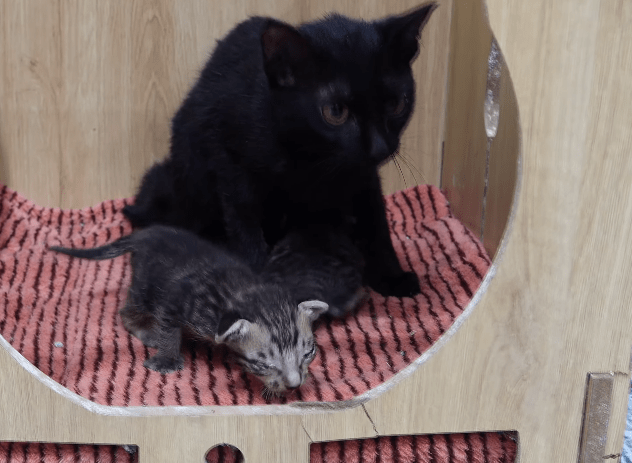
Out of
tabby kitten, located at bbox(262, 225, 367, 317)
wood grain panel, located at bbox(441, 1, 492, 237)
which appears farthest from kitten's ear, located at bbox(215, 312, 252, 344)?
wood grain panel, located at bbox(441, 1, 492, 237)

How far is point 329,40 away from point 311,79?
90mm

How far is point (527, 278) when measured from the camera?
3.64ft

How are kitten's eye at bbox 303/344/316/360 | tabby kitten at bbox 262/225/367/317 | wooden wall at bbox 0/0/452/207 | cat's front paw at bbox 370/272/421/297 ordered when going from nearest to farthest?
1. kitten's eye at bbox 303/344/316/360
2. tabby kitten at bbox 262/225/367/317
3. cat's front paw at bbox 370/272/421/297
4. wooden wall at bbox 0/0/452/207

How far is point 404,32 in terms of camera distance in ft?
4.72

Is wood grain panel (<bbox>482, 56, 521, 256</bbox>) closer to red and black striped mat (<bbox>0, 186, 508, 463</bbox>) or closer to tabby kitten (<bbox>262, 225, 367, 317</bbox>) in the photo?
red and black striped mat (<bbox>0, 186, 508, 463</bbox>)

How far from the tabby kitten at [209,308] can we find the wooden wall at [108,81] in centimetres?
54

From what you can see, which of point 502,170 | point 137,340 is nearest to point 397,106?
point 502,170

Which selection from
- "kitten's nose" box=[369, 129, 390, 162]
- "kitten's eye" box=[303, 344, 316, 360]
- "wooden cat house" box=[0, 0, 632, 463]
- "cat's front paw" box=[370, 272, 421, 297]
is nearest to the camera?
"wooden cat house" box=[0, 0, 632, 463]

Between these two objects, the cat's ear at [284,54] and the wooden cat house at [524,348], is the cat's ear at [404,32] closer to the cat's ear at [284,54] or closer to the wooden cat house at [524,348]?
the cat's ear at [284,54]

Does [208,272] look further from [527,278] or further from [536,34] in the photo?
[536,34]

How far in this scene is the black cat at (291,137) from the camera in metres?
1.40

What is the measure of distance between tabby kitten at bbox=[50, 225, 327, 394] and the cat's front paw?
379mm

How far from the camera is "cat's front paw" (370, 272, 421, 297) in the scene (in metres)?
1.70

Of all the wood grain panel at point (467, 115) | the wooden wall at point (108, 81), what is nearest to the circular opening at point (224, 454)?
the wood grain panel at point (467, 115)
